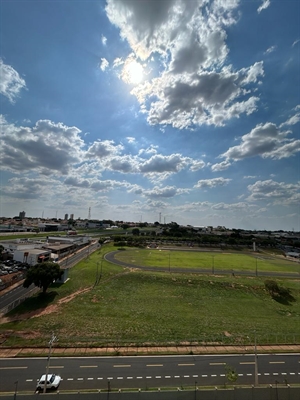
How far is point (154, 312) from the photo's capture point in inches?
1861

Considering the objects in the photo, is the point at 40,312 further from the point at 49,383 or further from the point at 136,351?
the point at 49,383

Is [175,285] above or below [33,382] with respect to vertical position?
above

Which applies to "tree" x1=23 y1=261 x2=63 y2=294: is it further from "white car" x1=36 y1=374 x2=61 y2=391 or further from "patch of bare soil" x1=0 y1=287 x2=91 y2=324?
"white car" x1=36 y1=374 x2=61 y2=391

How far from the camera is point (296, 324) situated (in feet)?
148

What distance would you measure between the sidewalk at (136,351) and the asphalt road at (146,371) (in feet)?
3.42

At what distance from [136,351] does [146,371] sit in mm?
5242

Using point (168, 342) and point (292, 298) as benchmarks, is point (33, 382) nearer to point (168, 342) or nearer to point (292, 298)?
point (168, 342)

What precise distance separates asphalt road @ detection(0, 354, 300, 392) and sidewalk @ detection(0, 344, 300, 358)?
1.04 meters

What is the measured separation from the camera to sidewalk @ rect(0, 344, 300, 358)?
105 ft

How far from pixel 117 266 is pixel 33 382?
55.9 m

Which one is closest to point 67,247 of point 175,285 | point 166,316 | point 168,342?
point 175,285

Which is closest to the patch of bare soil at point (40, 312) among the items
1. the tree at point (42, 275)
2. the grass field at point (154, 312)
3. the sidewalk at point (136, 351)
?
the grass field at point (154, 312)

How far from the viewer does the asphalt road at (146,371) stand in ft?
84.8

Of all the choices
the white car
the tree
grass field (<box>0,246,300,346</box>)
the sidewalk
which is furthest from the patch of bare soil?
the white car
